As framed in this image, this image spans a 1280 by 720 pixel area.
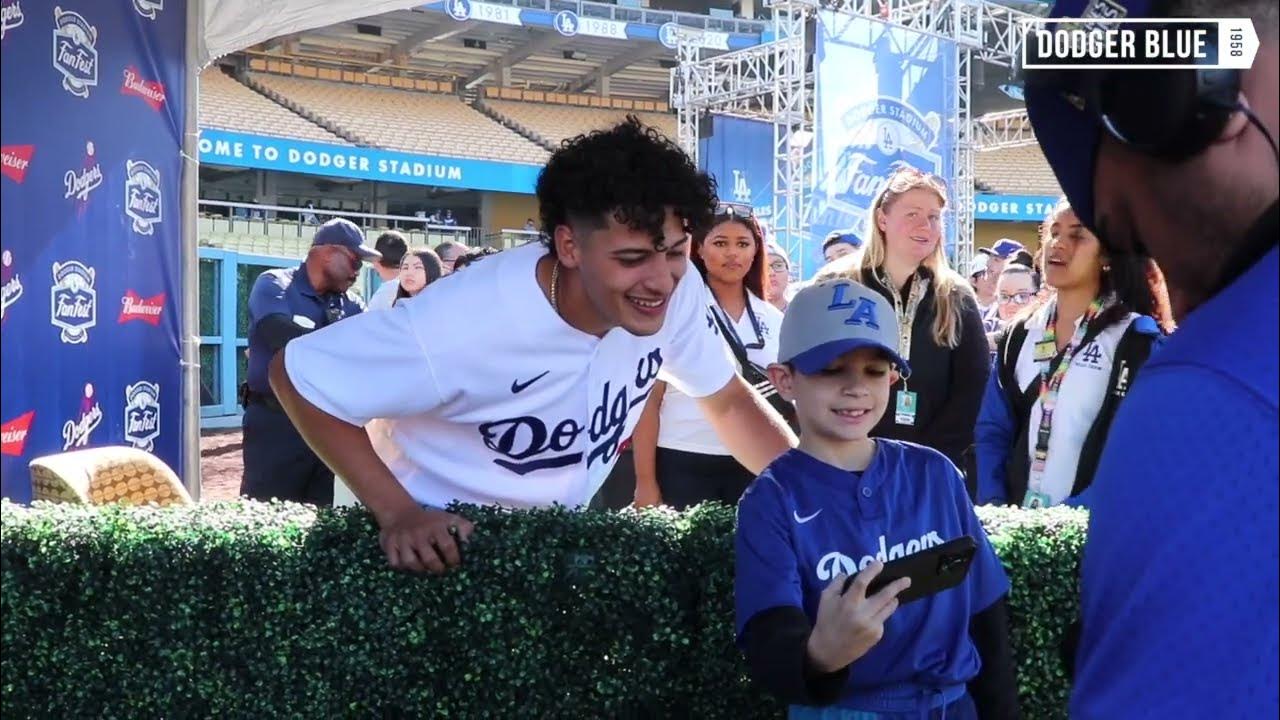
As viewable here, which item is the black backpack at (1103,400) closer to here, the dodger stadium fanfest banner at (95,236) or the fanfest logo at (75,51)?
the dodger stadium fanfest banner at (95,236)

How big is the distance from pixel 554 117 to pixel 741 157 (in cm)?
1366

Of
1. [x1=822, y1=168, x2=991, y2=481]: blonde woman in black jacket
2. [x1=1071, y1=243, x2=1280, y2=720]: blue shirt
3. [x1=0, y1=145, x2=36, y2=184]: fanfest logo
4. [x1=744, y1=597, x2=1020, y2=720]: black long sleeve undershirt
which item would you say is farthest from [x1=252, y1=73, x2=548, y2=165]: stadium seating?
[x1=1071, y1=243, x2=1280, y2=720]: blue shirt

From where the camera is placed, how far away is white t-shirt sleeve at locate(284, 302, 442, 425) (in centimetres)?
238

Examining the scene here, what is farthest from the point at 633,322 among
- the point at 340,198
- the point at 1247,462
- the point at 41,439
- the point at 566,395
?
the point at 340,198

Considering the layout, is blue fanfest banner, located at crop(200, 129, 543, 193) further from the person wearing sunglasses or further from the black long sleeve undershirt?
the black long sleeve undershirt

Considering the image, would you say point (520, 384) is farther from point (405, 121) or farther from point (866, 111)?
point (405, 121)

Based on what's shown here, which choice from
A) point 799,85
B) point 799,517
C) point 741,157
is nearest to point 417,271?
point 799,517

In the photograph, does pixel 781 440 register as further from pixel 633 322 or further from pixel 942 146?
pixel 942 146

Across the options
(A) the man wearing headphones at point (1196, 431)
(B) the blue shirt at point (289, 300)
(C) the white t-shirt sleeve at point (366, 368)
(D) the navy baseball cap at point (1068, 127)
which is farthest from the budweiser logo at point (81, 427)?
(A) the man wearing headphones at point (1196, 431)

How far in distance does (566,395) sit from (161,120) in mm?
3552

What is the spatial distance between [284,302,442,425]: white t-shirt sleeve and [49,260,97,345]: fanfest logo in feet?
8.23

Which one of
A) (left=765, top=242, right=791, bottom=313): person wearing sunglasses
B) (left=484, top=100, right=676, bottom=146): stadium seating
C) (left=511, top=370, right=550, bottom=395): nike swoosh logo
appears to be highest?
(left=484, top=100, right=676, bottom=146): stadium seating

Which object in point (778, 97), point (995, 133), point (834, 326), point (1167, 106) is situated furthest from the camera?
point (995, 133)

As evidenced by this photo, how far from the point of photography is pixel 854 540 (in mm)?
2203
